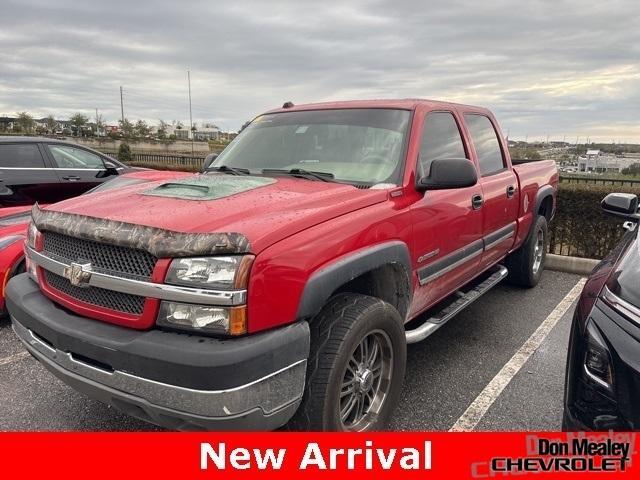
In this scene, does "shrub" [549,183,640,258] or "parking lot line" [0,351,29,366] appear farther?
"shrub" [549,183,640,258]

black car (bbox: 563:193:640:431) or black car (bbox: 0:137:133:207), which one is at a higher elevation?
black car (bbox: 0:137:133:207)

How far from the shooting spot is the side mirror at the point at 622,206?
10.6 feet

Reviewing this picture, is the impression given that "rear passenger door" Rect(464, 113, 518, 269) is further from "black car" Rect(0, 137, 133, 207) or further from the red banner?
"black car" Rect(0, 137, 133, 207)

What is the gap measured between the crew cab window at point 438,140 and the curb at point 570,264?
10.9 feet

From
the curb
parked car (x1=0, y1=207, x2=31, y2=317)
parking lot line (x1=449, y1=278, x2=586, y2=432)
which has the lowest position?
parking lot line (x1=449, y1=278, x2=586, y2=432)

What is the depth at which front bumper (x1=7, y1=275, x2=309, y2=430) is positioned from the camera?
6.27 ft

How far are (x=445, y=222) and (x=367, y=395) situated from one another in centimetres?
129

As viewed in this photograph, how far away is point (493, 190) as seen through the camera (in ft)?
13.7

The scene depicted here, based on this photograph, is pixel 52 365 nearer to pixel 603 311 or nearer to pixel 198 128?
pixel 603 311

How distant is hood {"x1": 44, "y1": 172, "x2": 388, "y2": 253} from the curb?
4.56m

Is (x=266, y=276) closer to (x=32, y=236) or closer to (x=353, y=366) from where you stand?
(x=353, y=366)

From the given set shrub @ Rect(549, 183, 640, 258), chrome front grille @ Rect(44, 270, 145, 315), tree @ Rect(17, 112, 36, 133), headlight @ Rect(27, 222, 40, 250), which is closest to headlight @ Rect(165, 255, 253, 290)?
chrome front grille @ Rect(44, 270, 145, 315)

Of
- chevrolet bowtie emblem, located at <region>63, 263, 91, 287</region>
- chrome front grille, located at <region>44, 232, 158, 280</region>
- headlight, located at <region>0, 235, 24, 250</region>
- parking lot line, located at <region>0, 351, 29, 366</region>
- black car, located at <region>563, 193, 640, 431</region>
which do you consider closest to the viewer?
black car, located at <region>563, 193, 640, 431</region>

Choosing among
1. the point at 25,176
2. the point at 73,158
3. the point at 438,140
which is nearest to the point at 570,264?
the point at 438,140
